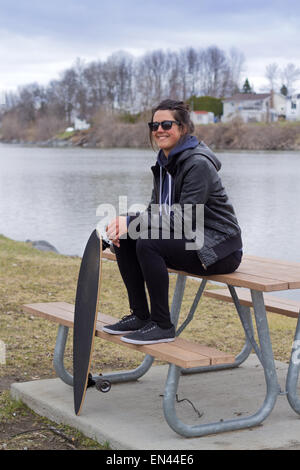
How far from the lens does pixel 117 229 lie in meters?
3.87

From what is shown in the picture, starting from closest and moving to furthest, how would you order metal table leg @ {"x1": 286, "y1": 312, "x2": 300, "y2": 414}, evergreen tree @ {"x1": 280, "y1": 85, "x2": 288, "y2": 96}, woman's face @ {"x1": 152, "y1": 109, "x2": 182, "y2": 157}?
1. metal table leg @ {"x1": 286, "y1": 312, "x2": 300, "y2": 414}
2. woman's face @ {"x1": 152, "y1": 109, "x2": 182, "y2": 157}
3. evergreen tree @ {"x1": 280, "y1": 85, "x2": 288, "y2": 96}

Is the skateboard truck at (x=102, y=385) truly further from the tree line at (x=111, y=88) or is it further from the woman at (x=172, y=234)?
the tree line at (x=111, y=88)

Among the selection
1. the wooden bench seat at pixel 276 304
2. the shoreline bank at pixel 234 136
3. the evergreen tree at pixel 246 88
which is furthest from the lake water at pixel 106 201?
the evergreen tree at pixel 246 88

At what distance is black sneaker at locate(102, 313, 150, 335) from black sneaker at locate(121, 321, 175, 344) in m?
0.18

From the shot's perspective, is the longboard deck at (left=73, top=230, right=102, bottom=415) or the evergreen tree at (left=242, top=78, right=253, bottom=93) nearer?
the longboard deck at (left=73, top=230, right=102, bottom=415)

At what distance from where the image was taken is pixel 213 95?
12381 centimetres

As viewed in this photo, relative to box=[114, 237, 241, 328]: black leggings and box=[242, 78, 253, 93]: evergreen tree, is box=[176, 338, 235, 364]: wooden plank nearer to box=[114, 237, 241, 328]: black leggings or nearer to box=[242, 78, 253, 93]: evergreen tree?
box=[114, 237, 241, 328]: black leggings

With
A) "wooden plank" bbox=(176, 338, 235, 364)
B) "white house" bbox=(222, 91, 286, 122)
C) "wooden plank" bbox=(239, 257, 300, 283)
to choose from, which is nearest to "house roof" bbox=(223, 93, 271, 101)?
"white house" bbox=(222, 91, 286, 122)

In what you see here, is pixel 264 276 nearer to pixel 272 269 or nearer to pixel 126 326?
pixel 272 269

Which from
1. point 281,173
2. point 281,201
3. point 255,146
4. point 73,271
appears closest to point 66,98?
point 255,146

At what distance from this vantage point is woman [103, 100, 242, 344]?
374cm

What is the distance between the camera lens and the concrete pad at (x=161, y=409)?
3592 millimetres

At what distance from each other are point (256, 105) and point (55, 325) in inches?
4347

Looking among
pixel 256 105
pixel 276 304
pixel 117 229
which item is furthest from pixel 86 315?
pixel 256 105
